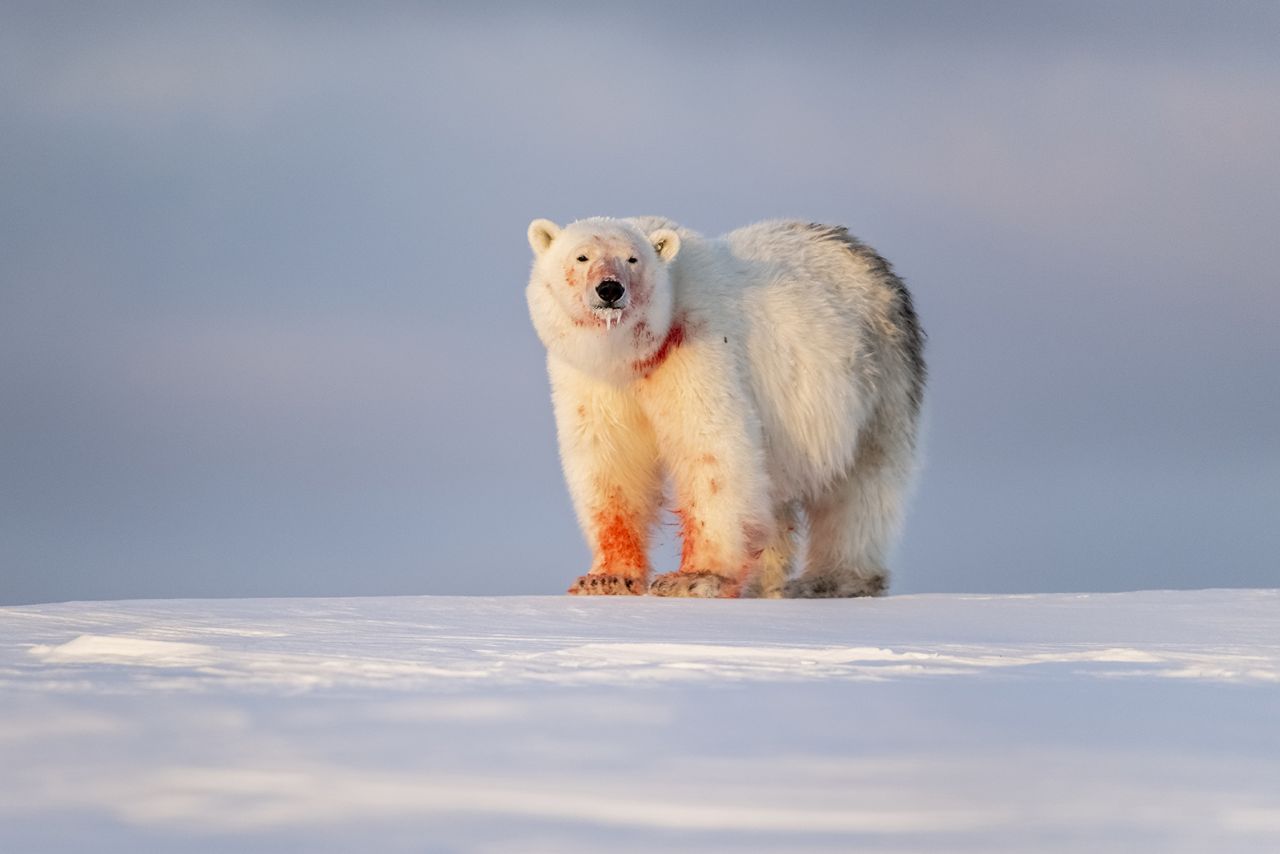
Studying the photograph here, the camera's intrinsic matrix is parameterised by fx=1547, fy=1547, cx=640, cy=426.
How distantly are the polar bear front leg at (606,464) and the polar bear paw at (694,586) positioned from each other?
385 mm

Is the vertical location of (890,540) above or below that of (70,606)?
above

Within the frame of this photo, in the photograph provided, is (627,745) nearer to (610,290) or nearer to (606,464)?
(610,290)

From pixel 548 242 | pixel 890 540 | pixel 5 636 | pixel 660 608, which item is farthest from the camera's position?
pixel 890 540

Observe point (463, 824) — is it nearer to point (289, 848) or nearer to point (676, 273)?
point (289, 848)

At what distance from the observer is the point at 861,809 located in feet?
10.6

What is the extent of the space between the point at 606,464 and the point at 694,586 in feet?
3.09

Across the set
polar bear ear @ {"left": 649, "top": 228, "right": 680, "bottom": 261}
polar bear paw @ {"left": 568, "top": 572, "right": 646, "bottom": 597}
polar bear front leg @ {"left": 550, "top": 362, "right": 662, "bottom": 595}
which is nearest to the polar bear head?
polar bear ear @ {"left": 649, "top": 228, "right": 680, "bottom": 261}

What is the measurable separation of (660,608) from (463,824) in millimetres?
3488

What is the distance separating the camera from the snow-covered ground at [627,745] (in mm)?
3193

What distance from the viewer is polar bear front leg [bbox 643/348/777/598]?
7.65 meters

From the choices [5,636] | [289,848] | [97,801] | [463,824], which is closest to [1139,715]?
[463,824]

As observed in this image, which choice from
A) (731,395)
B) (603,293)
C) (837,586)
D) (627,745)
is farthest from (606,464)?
(627,745)

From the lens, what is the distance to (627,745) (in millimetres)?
3553

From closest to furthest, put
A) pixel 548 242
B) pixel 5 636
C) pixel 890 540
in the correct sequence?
pixel 5 636 → pixel 548 242 → pixel 890 540
